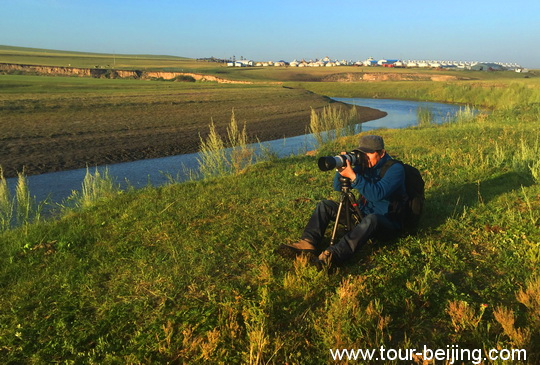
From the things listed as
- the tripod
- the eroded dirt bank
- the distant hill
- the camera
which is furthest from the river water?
the distant hill

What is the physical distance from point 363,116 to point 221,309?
97.4 ft

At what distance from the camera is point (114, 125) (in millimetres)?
20562

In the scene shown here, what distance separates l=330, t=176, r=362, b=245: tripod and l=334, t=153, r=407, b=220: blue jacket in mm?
92

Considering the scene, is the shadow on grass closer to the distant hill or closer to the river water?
the river water

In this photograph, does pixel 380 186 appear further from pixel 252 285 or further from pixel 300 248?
pixel 252 285

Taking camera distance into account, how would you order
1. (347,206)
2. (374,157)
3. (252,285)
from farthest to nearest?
(374,157)
(347,206)
(252,285)

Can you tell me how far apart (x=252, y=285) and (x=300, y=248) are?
0.72 meters

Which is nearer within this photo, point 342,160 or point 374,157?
point 342,160

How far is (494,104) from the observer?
120 feet

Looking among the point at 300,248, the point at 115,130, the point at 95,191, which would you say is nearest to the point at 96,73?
the point at 115,130

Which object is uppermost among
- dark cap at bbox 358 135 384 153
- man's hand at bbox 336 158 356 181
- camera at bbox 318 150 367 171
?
dark cap at bbox 358 135 384 153

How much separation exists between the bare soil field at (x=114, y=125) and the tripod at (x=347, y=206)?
33.9 feet

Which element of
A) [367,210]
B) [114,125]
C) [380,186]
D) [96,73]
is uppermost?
[96,73]

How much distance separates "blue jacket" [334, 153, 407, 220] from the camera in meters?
4.28
